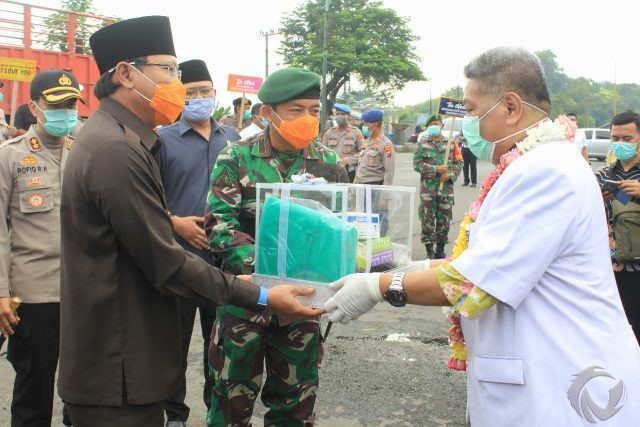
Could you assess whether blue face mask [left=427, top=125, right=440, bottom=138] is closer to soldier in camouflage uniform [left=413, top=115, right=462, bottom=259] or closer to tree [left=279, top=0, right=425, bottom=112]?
soldier in camouflage uniform [left=413, top=115, right=462, bottom=259]

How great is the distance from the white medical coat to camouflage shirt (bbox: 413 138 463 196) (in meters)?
7.34

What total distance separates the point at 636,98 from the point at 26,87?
106m

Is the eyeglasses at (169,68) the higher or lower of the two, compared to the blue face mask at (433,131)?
higher

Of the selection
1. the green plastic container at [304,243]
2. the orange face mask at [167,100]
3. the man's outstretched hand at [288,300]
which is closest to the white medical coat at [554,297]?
the green plastic container at [304,243]

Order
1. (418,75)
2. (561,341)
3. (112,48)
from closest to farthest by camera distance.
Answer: (561,341) < (112,48) < (418,75)

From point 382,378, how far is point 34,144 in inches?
113

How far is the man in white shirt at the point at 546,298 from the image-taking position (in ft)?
5.73

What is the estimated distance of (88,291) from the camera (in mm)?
2010

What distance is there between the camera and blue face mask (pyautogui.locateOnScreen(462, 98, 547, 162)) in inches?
81.4

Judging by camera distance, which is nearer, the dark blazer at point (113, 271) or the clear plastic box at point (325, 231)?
the dark blazer at point (113, 271)

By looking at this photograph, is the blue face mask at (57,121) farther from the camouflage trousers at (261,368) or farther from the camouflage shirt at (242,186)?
the camouflage trousers at (261,368)

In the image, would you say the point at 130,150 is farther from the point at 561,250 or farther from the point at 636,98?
the point at 636,98

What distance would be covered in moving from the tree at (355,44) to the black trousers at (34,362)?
44941 millimetres

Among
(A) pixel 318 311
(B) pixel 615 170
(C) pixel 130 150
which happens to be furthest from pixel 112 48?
(B) pixel 615 170
